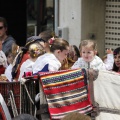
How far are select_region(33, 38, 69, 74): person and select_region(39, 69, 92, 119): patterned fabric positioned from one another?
0.44m

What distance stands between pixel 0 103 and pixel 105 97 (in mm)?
1231

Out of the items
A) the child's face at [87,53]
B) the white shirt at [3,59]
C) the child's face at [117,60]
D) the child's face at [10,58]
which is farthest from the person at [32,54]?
the white shirt at [3,59]

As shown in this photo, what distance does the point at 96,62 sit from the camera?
7.61m

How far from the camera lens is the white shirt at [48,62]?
692 centimetres

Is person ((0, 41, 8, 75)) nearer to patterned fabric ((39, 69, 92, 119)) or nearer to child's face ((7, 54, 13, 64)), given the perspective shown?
child's face ((7, 54, 13, 64))

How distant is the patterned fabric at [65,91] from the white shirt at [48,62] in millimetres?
422

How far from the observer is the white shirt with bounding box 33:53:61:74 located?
692 centimetres

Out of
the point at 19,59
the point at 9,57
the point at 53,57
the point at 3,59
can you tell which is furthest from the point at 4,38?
the point at 53,57

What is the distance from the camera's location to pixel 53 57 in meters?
7.02

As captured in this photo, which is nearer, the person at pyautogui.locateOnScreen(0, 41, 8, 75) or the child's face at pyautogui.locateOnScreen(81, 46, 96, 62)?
the child's face at pyautogui.locateOnScreen(81, 46, 96, 62)

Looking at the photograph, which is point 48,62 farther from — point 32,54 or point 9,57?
point 9,57

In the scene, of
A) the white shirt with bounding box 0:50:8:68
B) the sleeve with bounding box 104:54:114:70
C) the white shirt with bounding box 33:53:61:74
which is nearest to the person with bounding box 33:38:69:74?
the white shirt with bounding box 33:53:61:74

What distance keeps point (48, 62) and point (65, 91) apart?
23.9 inches

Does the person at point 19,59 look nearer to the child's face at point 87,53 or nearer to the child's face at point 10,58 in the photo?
the child's face at point 10,58
